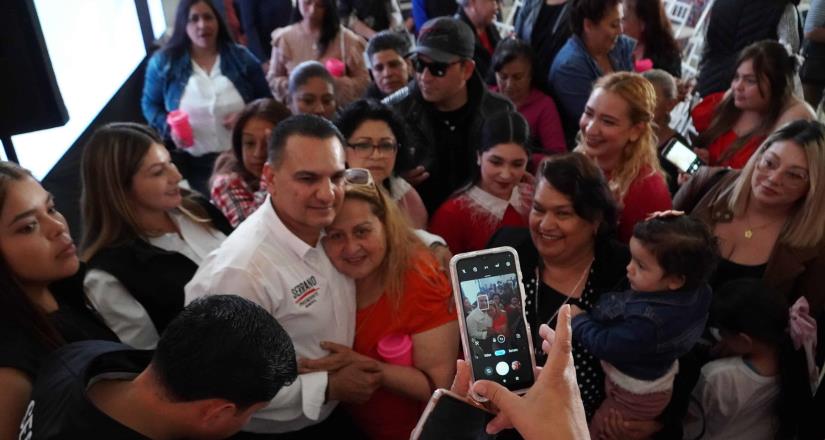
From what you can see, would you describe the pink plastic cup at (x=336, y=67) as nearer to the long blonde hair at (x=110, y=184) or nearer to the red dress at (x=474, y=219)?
the red dress at (x=474, y=219)

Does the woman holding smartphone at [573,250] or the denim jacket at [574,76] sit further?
the denim jacket at [574,76]

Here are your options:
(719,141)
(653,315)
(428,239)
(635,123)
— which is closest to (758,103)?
(719,141)

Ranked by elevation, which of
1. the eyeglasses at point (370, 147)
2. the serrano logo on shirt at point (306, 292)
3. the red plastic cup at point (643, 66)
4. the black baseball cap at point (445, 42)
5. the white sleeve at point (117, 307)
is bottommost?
the white sleeve at point (117, 307)

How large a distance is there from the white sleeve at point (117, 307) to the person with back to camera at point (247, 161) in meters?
0.65

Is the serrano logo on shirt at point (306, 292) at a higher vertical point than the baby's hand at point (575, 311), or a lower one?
higher

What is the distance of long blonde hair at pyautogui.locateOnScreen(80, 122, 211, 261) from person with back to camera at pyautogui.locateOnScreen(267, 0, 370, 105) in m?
1.77

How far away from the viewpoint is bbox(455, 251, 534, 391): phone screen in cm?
145

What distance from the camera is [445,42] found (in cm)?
278

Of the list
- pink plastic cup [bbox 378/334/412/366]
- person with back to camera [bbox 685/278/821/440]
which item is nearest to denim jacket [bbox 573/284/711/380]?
person with back to camera [bbox 685/278/821/440]

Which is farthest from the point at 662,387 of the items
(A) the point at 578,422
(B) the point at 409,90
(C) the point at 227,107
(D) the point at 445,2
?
(D) the point at 445,2

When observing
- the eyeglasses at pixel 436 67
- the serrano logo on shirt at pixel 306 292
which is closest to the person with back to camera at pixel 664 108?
the eyeglasses at pixel 436 67

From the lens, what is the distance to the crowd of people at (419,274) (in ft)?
4.12

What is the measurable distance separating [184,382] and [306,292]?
571mm

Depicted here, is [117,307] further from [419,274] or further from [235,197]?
[419,274]
